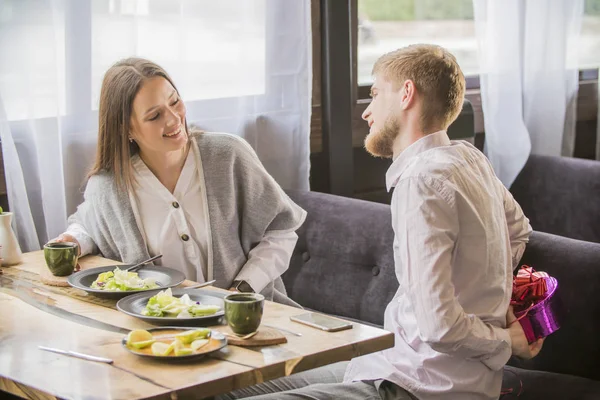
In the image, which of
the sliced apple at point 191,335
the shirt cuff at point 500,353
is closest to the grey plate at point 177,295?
the sliced apple at point 191,335

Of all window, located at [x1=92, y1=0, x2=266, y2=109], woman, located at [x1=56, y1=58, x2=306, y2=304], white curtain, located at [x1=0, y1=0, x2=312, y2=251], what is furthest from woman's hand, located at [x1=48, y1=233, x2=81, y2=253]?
window, located at [x1=92, y1=0, x2=266, y2=109]

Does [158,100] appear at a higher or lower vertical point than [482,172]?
higher

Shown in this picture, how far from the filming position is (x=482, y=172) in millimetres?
2201

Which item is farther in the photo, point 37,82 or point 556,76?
point 556,76

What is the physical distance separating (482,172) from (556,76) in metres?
2.51

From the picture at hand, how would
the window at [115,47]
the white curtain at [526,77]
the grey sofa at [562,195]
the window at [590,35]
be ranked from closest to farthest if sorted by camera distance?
1. the window at [115,47]
2. the grey sofa at [562,195]
3. the white curtain at [526,77]
4. the window at [590,35]

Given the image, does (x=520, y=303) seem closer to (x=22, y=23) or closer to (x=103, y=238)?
(x=103, y=238)

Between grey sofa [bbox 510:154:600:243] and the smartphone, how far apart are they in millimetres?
2288

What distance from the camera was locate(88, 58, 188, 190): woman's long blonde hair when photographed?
8.37 feet

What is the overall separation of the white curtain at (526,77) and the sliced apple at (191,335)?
2682 mm

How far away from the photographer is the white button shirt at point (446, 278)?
6.49ft

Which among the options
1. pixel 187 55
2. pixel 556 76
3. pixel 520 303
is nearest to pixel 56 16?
pixel 187 55

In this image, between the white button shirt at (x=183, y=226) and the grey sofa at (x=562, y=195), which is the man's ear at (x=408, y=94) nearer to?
the white button shirt at (x=183, y=226)

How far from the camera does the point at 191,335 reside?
1.78 metres
